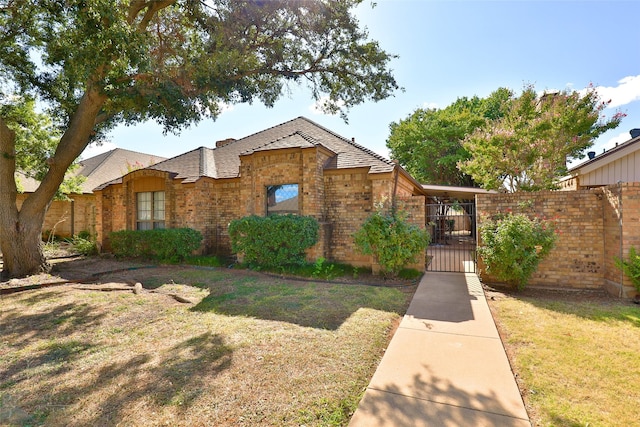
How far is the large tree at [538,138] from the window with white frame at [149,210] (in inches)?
549

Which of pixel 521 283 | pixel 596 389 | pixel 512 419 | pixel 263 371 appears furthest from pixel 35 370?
pixel 521 283

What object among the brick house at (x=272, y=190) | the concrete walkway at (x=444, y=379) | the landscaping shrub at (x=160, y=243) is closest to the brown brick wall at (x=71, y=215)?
the brick house at (x=272, y=190)

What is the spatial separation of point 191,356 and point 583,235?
8.67m

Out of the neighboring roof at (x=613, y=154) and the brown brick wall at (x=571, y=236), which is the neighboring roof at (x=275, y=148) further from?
the neighboring roof at (x=613, y=154)

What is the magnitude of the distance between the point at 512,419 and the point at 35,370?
17.5 feet

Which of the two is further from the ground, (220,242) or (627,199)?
(627,199)

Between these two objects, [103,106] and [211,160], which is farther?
[211,160]

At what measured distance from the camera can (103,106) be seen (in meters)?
8.66

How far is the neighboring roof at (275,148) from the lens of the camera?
9.98 meters

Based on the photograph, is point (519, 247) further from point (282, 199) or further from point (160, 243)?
point (160, 243)

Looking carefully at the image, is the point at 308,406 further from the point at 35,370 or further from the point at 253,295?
the point at 253,295

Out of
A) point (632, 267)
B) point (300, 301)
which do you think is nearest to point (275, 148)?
point (300, 301)

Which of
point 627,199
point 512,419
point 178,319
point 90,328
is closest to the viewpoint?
point 512,419

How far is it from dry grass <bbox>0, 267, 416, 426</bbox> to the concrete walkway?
25 centimetres
